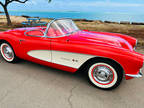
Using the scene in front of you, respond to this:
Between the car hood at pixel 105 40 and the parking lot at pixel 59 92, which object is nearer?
the parking lot at pixel 59 92

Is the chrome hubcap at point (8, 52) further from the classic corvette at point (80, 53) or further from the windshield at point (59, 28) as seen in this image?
the windshield at point (59, 28)

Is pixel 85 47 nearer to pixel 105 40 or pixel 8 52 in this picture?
pixel 105 40

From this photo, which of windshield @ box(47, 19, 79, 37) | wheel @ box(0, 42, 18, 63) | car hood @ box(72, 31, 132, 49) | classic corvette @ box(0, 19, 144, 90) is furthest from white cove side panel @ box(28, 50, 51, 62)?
car hood @ box(72, 31, 132, 49)

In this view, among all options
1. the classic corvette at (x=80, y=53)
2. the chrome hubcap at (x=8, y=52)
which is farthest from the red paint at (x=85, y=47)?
the chrome hubcap at (x=8, y=52)

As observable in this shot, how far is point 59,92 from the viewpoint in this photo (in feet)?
7.57

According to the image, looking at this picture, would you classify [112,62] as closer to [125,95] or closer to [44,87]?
[125,95]

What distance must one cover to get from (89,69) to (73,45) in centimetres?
61

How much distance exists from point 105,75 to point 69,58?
0.83 metres

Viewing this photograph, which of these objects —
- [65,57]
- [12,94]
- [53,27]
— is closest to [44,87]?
[12,94]

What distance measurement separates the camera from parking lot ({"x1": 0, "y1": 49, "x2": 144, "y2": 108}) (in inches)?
79.4

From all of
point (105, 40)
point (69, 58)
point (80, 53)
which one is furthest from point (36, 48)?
point (105, 40)

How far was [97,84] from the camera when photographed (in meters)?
2.43

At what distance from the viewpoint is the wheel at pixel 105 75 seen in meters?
2.19

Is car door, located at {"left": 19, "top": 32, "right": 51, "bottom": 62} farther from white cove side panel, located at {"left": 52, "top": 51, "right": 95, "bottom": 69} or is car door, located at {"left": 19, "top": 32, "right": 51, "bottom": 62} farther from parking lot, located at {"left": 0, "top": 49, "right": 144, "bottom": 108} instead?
parking lot, located at {"left": 0, "top": 49, "right": 144, "bottom": 108}
